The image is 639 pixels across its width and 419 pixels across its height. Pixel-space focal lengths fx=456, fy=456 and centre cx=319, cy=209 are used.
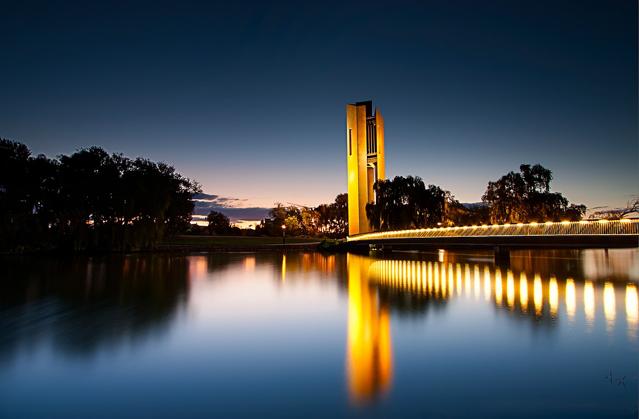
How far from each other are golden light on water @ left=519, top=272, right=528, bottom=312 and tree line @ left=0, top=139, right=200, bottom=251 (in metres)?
32.3

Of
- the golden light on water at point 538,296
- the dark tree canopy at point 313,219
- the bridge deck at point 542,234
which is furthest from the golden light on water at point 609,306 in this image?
the dark tree canopy at point 313,219

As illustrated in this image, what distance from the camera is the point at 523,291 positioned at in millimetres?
17078

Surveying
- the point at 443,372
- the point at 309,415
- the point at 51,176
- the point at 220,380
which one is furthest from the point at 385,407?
the point at 51,176

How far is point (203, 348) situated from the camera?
30.2ft

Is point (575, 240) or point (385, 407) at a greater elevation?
point (575, 240)

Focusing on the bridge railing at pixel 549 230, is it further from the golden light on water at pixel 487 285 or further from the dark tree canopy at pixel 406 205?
the dark tree canopy at pixel 406 205

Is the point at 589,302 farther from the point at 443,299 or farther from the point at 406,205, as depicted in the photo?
the point at 406,205

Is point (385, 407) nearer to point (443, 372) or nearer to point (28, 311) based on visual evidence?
point (443, 372)

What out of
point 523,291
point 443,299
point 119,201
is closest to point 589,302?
point 523,291

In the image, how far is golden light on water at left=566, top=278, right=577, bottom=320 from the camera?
12469 mm

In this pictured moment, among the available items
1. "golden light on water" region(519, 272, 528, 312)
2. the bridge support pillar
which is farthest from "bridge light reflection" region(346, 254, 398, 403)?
the bridge support pillar

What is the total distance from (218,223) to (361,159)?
37617 millimetres

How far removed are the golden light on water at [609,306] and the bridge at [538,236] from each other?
442 cm

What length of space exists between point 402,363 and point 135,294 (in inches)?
456
